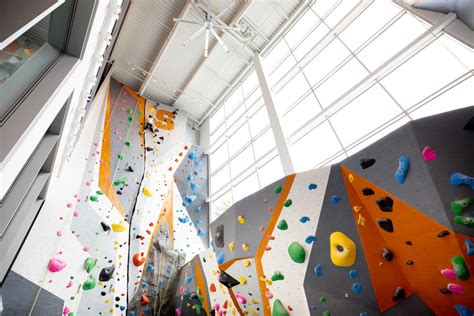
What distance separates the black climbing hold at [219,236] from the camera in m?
4.29

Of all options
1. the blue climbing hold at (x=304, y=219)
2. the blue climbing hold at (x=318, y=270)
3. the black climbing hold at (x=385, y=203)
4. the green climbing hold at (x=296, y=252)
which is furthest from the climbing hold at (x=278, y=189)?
the black climbing hold at (x=385, y=203)

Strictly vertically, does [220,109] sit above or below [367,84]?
above

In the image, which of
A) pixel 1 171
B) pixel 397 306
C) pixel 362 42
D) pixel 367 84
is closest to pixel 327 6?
pixel 362 42

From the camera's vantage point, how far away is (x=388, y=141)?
2.39 metres

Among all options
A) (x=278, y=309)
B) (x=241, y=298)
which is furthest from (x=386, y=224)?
(x=241, y=298)

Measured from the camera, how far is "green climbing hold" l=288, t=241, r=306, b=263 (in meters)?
3.01

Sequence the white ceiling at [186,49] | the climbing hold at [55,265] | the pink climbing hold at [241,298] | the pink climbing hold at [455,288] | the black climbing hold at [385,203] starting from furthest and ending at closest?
1. the white ceiling at [186,49]
2. the climbing hold at [55,265]
3. the pink climbing hold at [241,298]
4. the black climbing hold at [385,203]
5. the pink climbing hold at [455,288]

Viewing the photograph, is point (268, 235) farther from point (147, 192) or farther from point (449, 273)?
point (147, 192)

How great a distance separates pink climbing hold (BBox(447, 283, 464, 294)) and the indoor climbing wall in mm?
18

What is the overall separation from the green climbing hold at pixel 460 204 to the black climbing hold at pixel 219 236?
3.28 m

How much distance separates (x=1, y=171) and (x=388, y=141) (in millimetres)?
3031

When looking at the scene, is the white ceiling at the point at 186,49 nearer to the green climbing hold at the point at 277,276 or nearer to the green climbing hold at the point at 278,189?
the green climbing hold at the point at 278,189

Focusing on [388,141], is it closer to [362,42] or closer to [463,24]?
[463,24]

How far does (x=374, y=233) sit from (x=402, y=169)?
0.72m
